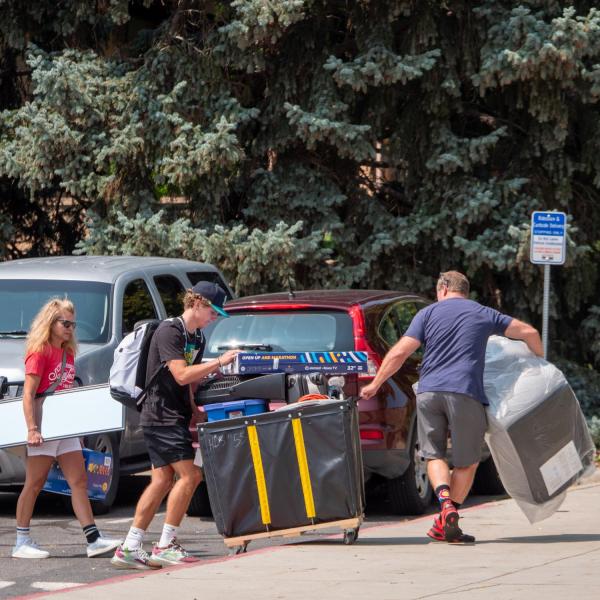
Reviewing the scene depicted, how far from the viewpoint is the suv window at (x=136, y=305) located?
1123cm

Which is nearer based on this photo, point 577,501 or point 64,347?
point 64,347

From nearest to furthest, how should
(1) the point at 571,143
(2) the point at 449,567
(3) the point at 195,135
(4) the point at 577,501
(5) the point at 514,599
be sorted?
1. (5) the point at 514,599
2. (2) the point at 449,567
3. (4) the point at 577,501
4. (3) the point at 195,135
5. (1) the point at 571,143

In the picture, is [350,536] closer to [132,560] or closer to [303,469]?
[303,469]

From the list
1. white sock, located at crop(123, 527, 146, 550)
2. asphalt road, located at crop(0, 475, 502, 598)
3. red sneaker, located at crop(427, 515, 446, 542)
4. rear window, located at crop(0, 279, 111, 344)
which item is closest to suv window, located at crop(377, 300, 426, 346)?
asphalt road, located at crop(0, 475, 502, 598)

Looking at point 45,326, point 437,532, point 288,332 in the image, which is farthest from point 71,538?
point 437,532

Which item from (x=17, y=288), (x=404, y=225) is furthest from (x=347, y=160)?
(x=17, y=288)

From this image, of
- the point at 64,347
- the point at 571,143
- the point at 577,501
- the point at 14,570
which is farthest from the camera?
the point at 571,143

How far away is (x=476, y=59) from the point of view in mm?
15469

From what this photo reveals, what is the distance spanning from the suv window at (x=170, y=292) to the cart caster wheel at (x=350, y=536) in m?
3.71

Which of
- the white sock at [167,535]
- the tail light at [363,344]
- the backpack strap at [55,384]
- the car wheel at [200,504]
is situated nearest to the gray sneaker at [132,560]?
the white sock at [167,535]

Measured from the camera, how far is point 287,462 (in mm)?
8203

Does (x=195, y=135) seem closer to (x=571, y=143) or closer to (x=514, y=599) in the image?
(x=571, y=143)

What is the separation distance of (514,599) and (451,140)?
9.48m

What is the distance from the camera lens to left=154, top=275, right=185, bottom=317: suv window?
38.6 ft
